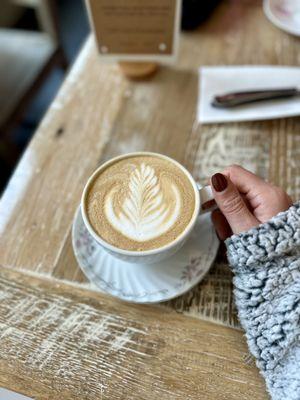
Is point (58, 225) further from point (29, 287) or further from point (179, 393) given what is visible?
point (179, 393)

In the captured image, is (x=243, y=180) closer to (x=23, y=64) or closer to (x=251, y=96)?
(x=251, y=96)

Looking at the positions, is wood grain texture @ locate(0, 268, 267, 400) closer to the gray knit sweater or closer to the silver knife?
the gray knit sweater

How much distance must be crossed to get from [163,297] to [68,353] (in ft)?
0.46

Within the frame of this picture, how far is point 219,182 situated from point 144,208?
0.34ft

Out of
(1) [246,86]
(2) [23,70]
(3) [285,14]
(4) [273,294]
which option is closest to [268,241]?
(4) [273,294]

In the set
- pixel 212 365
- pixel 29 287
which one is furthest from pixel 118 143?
pixel 212 365

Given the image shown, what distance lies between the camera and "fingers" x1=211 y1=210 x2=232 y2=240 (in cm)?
54

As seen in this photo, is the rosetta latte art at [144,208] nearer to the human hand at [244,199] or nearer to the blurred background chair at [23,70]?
the human hand at [244,199]

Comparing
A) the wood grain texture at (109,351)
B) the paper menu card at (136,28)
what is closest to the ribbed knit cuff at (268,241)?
the wood grain texture at (109,351)

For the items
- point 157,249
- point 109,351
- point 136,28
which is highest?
point 136,28

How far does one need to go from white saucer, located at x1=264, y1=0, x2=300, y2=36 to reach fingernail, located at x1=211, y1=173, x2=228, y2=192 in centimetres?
53

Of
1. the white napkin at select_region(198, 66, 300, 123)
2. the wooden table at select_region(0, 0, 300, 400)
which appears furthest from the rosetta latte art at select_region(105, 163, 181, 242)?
the white napkin at select_region(198, 66, 300, 123)

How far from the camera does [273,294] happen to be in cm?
44

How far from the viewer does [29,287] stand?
54 centimetres
